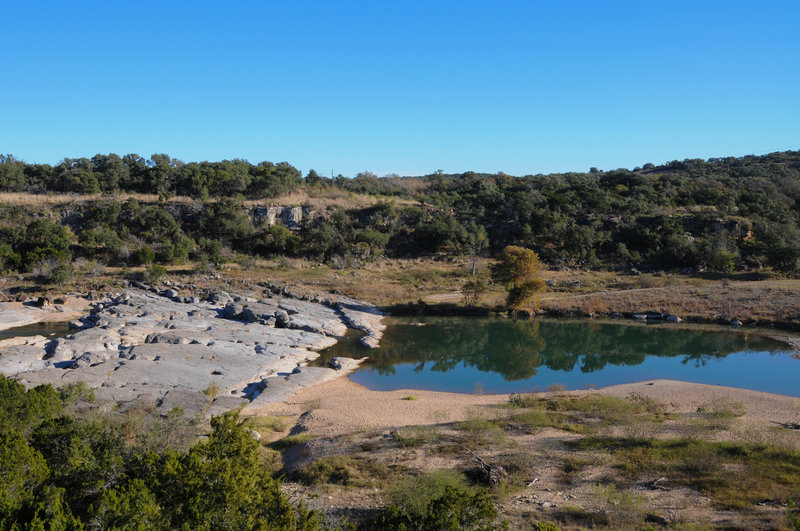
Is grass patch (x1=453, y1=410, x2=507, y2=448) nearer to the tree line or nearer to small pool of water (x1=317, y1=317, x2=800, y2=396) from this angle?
small pool of water (x1=317, y1=317, x2=800, y2=396)

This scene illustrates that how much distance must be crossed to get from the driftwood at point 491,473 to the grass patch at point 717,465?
8.84 ft

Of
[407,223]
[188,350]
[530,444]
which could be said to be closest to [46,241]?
[188,350]

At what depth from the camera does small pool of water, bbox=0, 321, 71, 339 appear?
2447 cm

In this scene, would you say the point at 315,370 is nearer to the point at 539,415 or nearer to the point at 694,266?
the point at 539,415

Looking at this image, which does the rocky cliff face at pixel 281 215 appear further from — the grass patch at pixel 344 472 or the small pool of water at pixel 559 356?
the grass patch at pixel 344 472

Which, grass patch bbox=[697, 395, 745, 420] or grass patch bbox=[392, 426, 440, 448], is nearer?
grass patch bbox=[392, 426, 440, 448]

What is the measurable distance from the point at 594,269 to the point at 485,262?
10372 mm

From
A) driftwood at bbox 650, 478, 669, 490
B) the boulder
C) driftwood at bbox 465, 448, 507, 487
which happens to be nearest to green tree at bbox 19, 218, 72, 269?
the boulder

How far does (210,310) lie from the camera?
30.1m

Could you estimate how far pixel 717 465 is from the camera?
11000 millimetres

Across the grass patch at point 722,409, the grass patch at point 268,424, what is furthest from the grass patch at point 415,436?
the grass patch at point 722,409

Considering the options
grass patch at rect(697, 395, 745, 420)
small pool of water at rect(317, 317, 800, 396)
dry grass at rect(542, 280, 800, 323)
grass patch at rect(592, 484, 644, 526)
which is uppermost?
dry grass at rect(542, 280, 800, 323)

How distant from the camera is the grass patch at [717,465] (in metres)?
9.72

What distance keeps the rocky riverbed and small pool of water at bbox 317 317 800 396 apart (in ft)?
7.47
